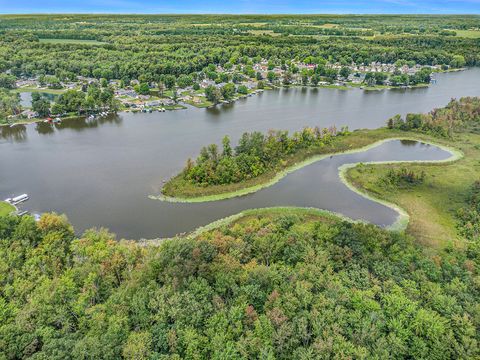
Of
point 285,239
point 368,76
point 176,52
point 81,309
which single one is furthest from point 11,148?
point 368,76

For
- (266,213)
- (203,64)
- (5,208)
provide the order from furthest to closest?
(203,64) → (266,213) → (5,208)

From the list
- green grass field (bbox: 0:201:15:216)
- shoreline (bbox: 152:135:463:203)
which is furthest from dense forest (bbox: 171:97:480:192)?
green grass field (bbox: 0:201:15:216)

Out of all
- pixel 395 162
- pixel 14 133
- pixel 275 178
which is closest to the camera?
pixel 275 178

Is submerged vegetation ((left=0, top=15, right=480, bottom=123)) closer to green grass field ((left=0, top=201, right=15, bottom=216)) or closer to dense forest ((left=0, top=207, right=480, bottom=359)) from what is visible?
green grass field ((left=0, top=201, right=15, bottom=216))

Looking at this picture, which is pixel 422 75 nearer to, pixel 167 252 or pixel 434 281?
pixel 434 281

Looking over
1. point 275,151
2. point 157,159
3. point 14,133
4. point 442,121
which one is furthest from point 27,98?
point 442,121

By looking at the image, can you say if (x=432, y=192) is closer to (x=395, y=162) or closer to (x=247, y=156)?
(x=395, y=162)
